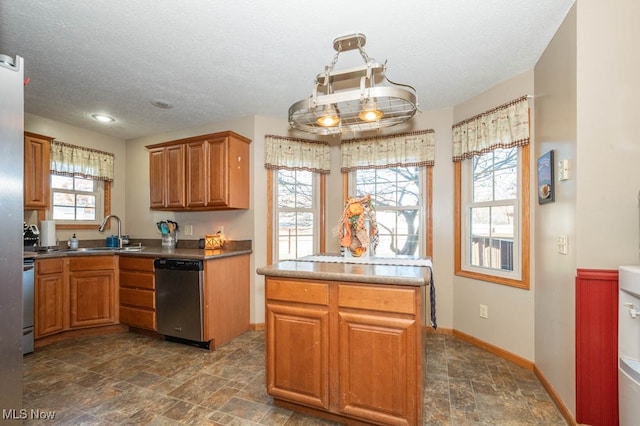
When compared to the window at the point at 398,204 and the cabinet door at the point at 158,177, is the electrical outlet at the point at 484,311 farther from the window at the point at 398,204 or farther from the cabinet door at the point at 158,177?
the cabinet door at the point at 158,177

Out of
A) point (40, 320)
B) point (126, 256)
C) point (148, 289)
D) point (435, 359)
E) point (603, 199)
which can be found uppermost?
point (603, 199)

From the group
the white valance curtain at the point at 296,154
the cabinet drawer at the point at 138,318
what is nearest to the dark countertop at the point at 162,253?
the cabinet drawer at the point at 138,318

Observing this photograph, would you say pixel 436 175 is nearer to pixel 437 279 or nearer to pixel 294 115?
pixel 437 279

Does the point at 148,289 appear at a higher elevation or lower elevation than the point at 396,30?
lower

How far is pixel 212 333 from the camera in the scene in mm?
2875

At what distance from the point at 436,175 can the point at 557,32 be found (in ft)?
5.12

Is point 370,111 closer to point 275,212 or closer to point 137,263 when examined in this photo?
point 275,212

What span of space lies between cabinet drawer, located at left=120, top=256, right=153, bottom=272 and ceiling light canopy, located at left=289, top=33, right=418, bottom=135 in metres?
2.24

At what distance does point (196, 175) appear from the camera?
11.0 feet

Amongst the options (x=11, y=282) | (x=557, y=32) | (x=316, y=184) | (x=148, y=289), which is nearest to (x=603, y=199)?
(x=557, y=32)

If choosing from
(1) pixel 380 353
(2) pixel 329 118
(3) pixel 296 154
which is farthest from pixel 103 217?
(1) pixel 380 353

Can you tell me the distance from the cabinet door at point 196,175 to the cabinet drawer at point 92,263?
1050 mm

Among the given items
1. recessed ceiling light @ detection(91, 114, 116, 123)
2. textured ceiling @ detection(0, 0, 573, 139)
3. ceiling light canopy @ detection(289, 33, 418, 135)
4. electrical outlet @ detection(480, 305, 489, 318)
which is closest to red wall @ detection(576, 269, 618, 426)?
electrical outlet @ detection(480, 305, 489, 318)

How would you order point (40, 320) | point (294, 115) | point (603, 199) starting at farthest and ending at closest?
point (40, 320), point (294, 115), point (603, 199)
